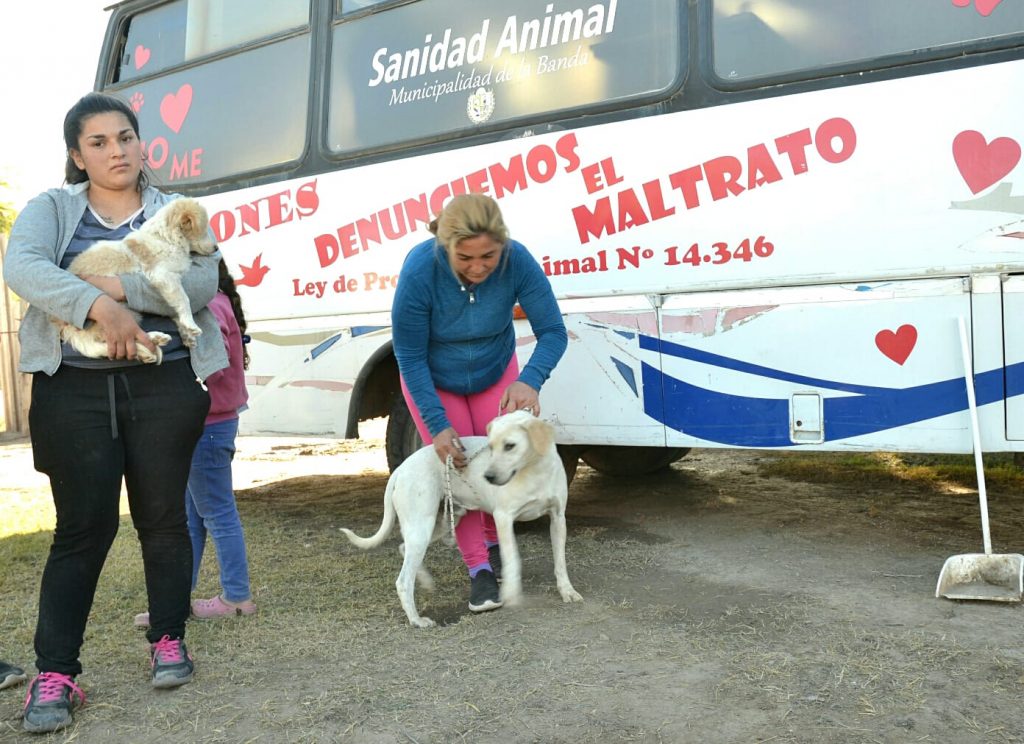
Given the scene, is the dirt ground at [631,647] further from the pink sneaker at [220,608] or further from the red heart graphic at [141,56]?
the red heart graphic at [141,56]

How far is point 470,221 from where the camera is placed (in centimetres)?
338

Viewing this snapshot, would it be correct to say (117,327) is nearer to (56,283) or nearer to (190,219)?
(56,283)

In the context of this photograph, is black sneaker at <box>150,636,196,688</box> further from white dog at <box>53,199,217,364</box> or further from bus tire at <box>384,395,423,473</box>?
bus tire at <box>384,395,423,473</box>

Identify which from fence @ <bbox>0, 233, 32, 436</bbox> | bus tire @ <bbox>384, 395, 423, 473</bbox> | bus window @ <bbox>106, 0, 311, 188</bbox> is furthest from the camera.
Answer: fence @ <bbox>0, 233, 32, 436</bbox>

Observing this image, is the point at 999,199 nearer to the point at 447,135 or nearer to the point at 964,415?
the point at 964,415

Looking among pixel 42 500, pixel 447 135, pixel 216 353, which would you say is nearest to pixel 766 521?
pixel 447 135

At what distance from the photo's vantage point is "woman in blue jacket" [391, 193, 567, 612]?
348 centimetres

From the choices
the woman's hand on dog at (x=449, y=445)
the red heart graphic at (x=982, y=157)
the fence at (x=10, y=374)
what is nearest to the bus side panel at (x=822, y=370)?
the red heart graphic at (x=982, y=157)

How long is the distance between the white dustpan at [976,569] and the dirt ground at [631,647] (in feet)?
0.29

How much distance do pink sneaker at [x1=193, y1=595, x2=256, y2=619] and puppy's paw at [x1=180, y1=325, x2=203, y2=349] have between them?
140 cm

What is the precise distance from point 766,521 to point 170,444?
11.4 feet

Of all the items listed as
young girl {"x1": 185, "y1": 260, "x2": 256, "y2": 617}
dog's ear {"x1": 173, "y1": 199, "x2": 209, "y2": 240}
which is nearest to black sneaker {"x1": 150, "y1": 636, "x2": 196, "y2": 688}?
young girl {"x1": 185, "y1": 260, "x2": 256, "y2": 617}

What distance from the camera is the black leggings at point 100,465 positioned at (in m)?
2.84

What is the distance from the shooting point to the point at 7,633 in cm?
380
